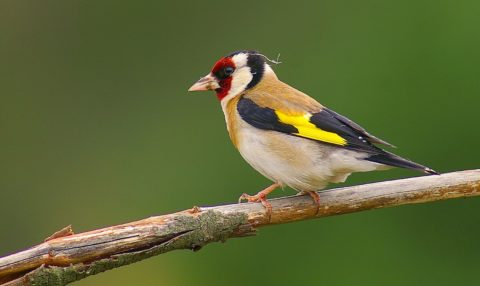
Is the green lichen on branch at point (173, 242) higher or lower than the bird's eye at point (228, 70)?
lower

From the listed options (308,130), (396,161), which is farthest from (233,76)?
(396,161)

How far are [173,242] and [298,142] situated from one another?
1.20 metres

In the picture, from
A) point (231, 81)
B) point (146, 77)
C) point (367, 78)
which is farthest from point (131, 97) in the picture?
point (231, 81)

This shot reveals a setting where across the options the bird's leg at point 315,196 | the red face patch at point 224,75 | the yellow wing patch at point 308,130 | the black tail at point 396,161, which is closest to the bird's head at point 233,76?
the red face patch at point 224,75

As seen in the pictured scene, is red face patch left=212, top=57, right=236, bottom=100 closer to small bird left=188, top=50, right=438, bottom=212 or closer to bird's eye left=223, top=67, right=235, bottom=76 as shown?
bird's eye left=223, top=67, right=235, bottom=76

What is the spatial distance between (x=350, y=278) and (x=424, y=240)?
81cm

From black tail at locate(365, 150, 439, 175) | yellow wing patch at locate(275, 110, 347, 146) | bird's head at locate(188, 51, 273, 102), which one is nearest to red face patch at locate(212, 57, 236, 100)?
bird's head at locate(188, 51, 273, 102)

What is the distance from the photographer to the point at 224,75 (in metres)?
8.08

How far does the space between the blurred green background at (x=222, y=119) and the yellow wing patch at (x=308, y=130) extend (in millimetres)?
3427

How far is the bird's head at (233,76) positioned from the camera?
8.04 metres

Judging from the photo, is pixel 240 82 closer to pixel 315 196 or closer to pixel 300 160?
pixel 300 160

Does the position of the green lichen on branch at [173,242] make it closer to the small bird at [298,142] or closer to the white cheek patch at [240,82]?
the small bird at [298,142]

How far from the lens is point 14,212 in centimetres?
1351

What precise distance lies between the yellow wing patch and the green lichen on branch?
2.51 ft
